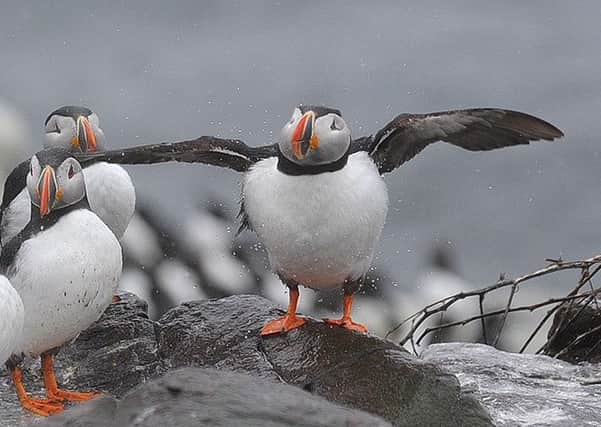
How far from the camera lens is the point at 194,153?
6.00 metres

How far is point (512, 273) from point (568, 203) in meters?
4.97

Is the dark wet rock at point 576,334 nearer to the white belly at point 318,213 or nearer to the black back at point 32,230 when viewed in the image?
the white belly at point 318,213

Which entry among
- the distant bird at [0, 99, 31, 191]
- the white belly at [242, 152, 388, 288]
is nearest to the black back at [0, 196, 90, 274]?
the white belly at [242, 152, 388, 288]

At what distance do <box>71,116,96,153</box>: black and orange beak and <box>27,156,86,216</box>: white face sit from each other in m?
1.39

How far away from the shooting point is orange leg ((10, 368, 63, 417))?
17.1 feet

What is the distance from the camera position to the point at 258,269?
12.2 meters

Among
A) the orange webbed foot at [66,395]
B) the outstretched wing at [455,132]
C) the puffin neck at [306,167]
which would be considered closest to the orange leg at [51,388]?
the orange webbed foot at [66,395]

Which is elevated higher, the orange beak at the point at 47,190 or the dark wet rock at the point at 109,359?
the orange beak at the point at 47,190

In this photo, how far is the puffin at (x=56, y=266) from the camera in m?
5.14

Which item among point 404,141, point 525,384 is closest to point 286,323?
point 404,141

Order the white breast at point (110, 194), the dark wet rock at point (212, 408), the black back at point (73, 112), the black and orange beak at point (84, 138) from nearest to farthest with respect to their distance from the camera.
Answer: the dark wet rock at point (212, 408)
the white breast at point (110, 194)
the black and orange beak at point (84, 138)
the black back at point (73, 112)

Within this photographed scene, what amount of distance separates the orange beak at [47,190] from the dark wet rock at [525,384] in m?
2.06

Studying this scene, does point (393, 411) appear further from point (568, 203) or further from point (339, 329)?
point (568, 203)

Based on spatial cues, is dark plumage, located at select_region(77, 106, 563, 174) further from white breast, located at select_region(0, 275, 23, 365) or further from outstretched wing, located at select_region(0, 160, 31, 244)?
white breast, located at select_region(0, 275, 23, 365)
